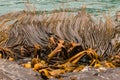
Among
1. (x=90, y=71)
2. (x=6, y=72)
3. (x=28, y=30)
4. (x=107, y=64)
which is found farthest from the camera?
(x=28, y=30)

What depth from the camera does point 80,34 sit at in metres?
→ 4.34

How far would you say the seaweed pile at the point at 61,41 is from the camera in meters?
3.84

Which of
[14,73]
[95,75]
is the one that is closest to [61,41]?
[95,75]

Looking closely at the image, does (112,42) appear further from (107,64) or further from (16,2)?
(16,2)

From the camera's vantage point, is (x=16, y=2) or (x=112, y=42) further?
(x=16, y=2)

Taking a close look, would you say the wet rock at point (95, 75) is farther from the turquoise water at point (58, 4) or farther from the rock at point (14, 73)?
the turquoise water at point (58, 4)

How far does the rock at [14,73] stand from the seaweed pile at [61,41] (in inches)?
13.6

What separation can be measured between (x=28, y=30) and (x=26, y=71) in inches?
57.1

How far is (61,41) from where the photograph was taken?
4.05 m

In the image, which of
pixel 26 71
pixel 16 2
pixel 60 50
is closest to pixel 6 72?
pixel 26 71

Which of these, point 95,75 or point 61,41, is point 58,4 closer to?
point 61,41

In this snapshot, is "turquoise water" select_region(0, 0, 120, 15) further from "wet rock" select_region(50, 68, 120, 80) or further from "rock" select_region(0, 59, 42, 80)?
"rock" select_region(0, 59, 42, 80)

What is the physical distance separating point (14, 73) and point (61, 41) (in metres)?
1.22

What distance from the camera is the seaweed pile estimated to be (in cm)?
384
